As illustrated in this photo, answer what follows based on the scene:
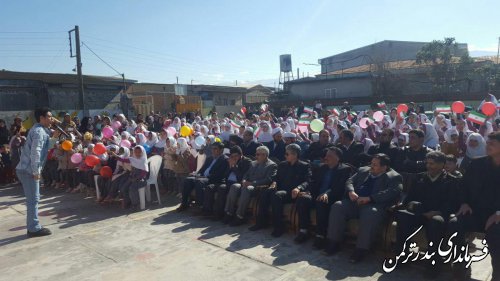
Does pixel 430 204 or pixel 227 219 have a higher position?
pixel 430 204

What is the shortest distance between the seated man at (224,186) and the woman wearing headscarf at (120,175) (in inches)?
77.1

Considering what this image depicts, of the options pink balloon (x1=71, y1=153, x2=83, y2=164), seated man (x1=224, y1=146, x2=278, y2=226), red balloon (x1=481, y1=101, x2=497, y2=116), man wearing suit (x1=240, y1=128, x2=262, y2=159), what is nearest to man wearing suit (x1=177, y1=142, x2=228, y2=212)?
seated man (x1=224, y1=146, x2=278, y2=226)

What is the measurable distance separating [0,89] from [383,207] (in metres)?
21.9

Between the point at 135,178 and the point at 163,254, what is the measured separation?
280cm

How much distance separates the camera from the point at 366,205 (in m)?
4.70

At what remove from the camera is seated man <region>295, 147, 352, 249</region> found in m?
5.01

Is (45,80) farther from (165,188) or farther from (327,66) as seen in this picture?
(327,66)

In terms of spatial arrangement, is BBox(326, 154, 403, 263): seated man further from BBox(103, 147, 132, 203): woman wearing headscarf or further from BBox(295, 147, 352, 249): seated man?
BBox(103, 147, 132, 203): woman wearing headscarf

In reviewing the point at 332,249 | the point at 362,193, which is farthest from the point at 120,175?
the point at 362,193

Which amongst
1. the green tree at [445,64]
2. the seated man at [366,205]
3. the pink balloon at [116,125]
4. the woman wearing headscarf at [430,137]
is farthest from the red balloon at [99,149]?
the green tree at [445,64]

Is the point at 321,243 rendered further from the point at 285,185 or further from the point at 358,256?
the point at 285,185

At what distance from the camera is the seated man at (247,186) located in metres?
6.09

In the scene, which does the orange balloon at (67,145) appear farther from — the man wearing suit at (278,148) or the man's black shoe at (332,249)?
the man's black shoe at (332,249)

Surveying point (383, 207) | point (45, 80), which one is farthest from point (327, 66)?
point (383, 207)
